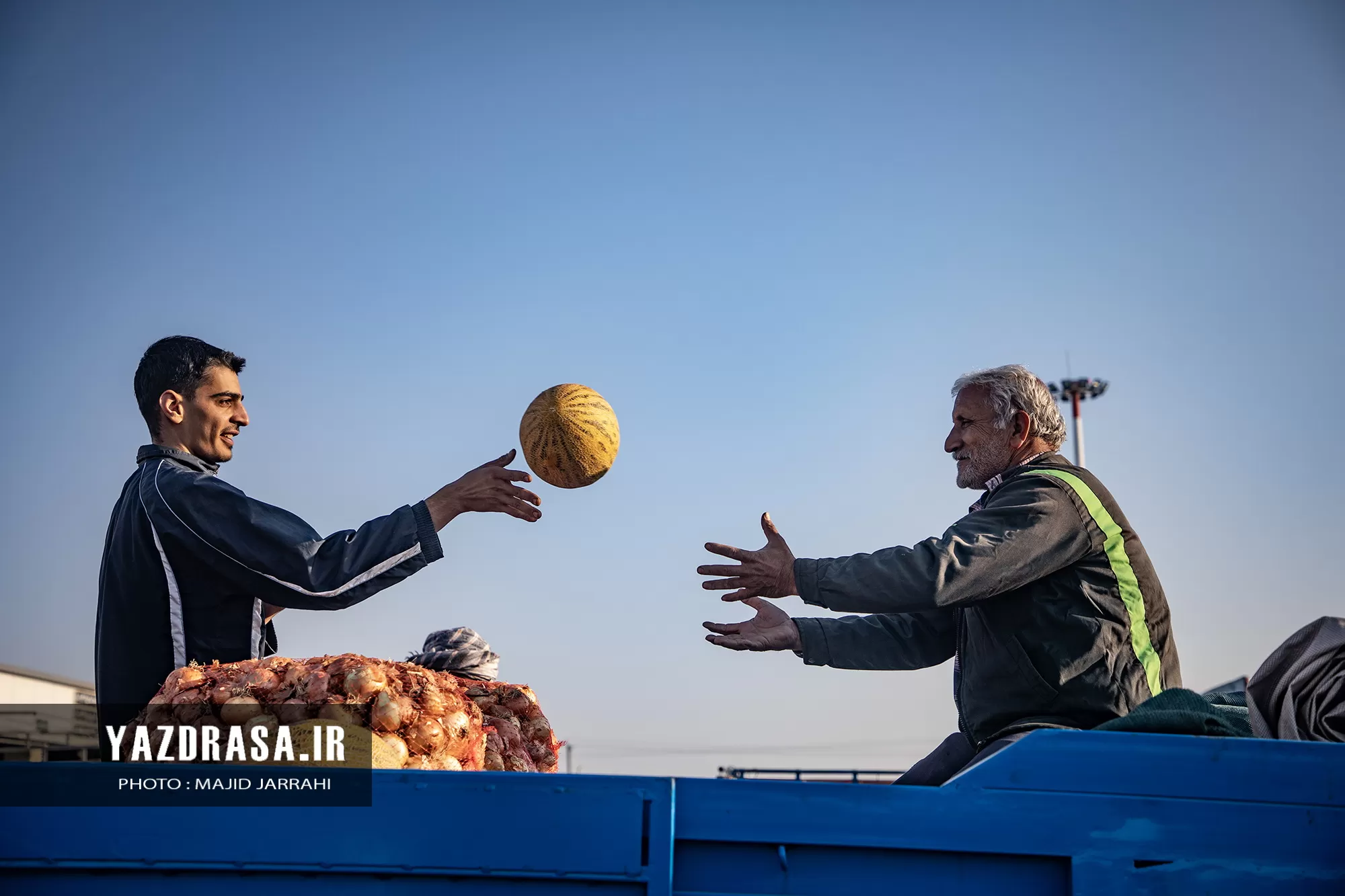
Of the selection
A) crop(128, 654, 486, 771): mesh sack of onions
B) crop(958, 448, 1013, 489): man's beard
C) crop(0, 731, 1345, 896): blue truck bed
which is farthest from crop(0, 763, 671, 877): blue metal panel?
crop(958, 448, 1013, 489): man's beard

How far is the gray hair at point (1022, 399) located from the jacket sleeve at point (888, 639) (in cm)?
96

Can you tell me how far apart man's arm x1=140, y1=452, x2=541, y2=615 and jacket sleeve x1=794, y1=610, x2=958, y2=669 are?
192 centimetres

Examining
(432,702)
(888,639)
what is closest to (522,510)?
(432,702)

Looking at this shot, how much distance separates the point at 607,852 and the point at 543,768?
1.93 meters

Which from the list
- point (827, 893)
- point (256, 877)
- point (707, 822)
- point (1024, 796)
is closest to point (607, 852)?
point (707, 822)

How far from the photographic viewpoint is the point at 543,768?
5.18m

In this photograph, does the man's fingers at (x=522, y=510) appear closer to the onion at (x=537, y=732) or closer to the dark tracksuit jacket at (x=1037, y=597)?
the onion at (x=537, y=732)

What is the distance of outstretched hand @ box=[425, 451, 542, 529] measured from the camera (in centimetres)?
508

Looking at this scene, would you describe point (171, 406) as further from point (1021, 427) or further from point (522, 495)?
point (1021, 427)

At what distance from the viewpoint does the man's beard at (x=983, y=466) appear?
529cm

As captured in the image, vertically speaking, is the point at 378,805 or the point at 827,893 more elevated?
the point at 378,805

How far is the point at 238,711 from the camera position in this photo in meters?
3.99

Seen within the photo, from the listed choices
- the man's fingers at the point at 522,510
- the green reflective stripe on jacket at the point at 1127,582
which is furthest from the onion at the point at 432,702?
the green reflective stripe on jacket at the point at 1127,582

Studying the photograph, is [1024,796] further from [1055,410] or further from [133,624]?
[133,624]
